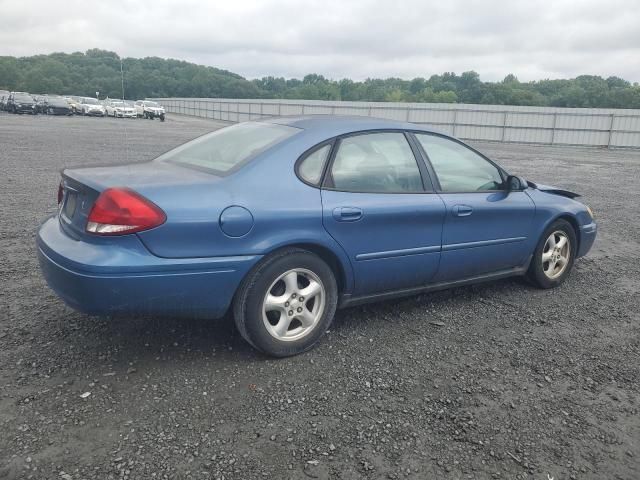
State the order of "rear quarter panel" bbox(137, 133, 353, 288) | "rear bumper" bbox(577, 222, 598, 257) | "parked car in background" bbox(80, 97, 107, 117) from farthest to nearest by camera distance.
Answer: "parked car in background" bbox(80, 97, 107, 117)
"rear bumper" bbox(577, 222, 598, 257)
"rear quarter panel" bbox(137, 133, 353, 288)

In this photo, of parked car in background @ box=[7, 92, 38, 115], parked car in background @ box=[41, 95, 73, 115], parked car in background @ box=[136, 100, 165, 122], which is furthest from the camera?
parked car in background @ box=[136, 100, 165, 122]

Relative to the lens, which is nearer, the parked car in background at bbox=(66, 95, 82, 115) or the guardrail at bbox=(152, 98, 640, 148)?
the guardrail at bbox=(152, 98, 640, 148)

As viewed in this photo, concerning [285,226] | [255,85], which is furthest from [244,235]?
[255,85]

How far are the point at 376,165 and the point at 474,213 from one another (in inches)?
37.1

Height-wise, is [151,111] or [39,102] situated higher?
[39,102]

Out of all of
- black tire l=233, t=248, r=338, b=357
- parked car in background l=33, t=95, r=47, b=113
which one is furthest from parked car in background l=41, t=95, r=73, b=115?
black tire l=233, t=248, r=338, b=357

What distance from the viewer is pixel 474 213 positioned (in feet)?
14.3

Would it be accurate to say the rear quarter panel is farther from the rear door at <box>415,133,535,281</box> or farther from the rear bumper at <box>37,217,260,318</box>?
the rear door at <box>415,133,535,281</box>

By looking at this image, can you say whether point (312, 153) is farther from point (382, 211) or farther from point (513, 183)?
point (513, 183)

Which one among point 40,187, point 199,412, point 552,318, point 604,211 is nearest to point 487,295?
point 552,318

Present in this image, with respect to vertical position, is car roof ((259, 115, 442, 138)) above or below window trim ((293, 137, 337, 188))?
above

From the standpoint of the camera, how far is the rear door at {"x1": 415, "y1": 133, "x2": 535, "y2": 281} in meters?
4.27

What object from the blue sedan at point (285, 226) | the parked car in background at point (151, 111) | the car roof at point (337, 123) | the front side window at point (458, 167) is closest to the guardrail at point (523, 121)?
the parked car in background at point (151, 111)

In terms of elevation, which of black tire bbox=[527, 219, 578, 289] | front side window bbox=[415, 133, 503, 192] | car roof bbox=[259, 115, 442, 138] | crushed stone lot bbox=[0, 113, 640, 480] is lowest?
crushed stone lot bbox=[0, 113, 640, 480]
